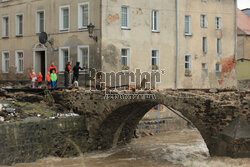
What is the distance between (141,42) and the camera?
84.9ft

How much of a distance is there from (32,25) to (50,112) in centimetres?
→ 1047

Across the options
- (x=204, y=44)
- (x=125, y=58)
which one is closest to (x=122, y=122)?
(x=125, y=58)

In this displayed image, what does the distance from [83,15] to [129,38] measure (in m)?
2.98

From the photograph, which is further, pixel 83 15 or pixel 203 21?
pixel 203 21

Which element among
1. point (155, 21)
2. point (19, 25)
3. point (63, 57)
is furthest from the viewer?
point (19, 25)

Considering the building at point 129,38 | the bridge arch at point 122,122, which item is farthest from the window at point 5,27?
the bridge arch at point 122,122

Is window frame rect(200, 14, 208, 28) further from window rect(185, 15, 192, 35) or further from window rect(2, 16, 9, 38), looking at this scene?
window rect(2, 16, 9, 38)

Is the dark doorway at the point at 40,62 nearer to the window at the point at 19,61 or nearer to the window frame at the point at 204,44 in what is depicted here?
the window at the point at 19,61

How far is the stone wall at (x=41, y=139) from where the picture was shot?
52.1ft

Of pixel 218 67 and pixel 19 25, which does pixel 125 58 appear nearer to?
pixel 19 25

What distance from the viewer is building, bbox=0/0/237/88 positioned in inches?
958

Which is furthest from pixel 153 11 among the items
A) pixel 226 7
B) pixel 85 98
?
pixel 85 98

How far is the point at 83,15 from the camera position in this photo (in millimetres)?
24828

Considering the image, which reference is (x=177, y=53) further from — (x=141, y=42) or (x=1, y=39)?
(x=1, y=39)
